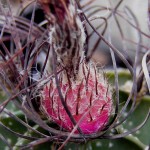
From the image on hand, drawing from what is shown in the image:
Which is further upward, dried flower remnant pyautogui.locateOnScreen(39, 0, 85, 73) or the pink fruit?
dried flower remnant pyautogui.locateOnScreen(39, 0, 85, 73)

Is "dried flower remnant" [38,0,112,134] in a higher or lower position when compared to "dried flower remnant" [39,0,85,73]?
lower

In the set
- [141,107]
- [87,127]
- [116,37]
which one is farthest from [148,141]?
[116,37]

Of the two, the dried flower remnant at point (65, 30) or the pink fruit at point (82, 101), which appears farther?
the pink fruit at point (82, 101)

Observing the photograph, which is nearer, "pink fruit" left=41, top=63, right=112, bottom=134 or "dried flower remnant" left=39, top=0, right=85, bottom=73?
"dried flower remnant" left=39, top=0, right=85, bottom=73

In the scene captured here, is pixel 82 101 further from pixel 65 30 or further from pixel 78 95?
pixel 65 30

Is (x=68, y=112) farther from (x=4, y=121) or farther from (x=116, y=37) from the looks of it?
(x=116, y=37)

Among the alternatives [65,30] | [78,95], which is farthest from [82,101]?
[65,30]

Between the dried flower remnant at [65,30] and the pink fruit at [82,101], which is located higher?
the dried flower remnant at [65,30]

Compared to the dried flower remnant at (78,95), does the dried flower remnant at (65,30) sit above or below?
above
